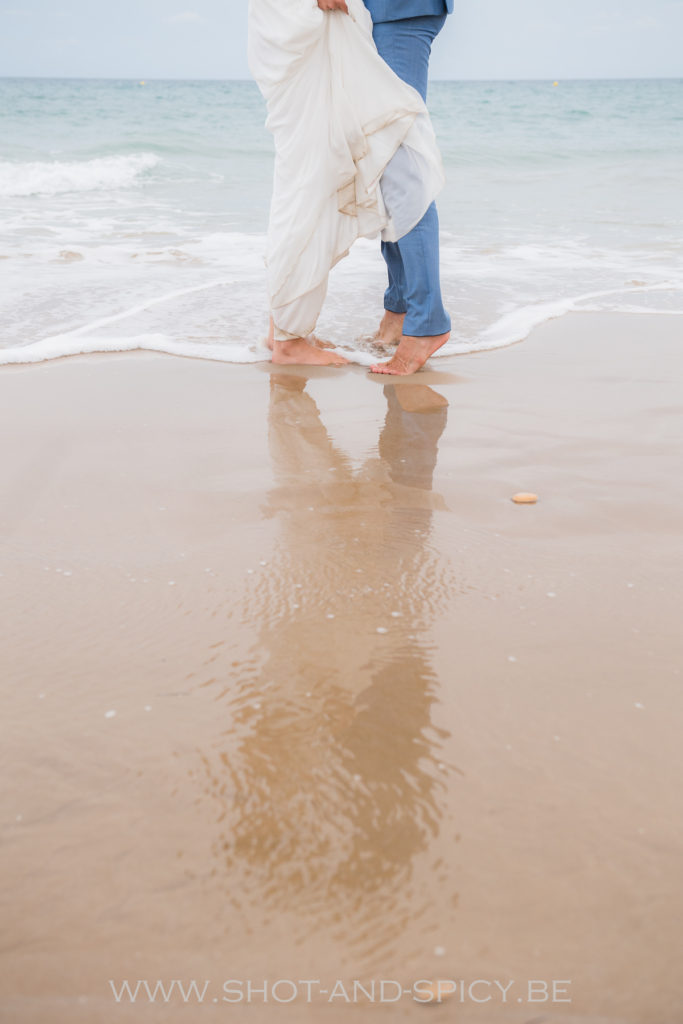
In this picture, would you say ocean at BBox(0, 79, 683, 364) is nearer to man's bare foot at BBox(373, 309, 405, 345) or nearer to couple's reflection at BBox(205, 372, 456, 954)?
man's bare foot at BBox(373, 309, 405, 345)

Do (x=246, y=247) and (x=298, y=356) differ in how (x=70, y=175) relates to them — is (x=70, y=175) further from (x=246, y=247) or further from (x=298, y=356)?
(x=298, y=356)

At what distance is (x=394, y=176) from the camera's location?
2.72m

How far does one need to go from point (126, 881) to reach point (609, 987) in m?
0.48

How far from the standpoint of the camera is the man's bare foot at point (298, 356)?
9.48 ft

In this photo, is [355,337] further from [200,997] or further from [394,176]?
[200,997]

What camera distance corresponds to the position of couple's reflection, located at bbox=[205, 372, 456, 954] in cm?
85

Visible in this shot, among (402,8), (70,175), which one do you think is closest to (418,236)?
(402,8)

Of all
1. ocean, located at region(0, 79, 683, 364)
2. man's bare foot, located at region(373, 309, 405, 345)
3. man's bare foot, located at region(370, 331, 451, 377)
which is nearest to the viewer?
man's bare foot, located at region(370, 331, 451, 377)

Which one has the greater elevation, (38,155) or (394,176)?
(394,176)

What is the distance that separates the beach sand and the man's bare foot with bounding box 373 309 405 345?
1226 millimetres

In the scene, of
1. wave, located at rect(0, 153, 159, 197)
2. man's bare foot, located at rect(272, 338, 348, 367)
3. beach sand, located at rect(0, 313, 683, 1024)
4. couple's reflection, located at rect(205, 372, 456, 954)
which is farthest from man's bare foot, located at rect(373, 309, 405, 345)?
wave, located at rect(0, 153, 159, 197)

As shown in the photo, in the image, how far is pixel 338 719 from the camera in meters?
1.07

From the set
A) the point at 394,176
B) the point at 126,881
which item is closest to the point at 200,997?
the point at 126,881

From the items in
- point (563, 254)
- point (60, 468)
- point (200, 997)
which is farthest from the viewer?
point (563, 254)
